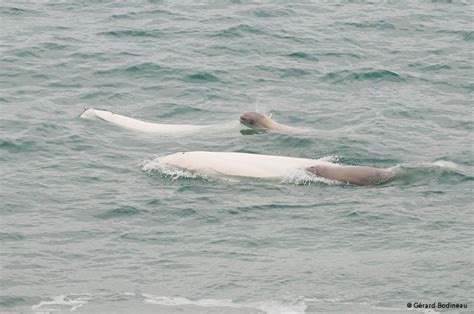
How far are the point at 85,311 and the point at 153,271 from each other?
5.40 feet

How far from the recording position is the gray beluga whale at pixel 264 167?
19453mm

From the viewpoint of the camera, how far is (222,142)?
22594mm

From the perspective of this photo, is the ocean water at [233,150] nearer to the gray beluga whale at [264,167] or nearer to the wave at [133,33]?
the wave at [133,33]

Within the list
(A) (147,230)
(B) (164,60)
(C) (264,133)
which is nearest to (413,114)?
(C) (264,133)

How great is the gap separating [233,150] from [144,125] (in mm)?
2768

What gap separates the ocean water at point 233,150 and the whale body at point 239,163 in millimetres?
229

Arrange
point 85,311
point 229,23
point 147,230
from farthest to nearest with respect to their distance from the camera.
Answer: point 229,23 → point 147,230 → point 85,311

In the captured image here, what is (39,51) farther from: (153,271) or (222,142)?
(153,271)

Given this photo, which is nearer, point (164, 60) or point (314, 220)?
point (314, 220)

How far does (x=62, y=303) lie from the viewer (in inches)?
569

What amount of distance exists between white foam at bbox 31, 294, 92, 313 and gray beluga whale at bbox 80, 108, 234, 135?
9087 mm

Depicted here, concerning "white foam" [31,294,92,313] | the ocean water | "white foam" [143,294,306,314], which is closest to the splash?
the ocean water

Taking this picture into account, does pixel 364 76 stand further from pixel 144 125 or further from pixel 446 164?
pixel 446 164

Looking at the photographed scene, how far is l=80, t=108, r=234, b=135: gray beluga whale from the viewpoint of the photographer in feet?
77.0
